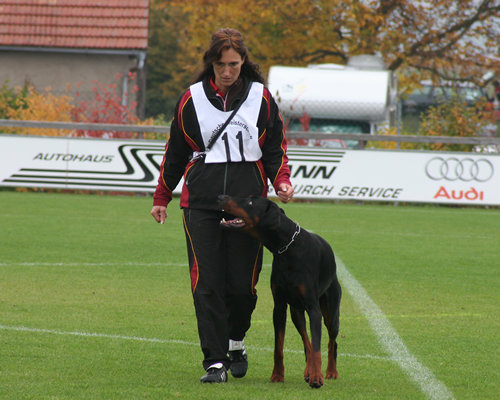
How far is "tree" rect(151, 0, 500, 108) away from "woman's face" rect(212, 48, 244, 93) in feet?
84.4

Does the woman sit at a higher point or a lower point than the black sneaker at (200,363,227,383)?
higher

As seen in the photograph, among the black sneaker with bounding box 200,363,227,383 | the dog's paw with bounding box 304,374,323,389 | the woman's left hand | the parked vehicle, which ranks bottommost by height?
the parked vehicle

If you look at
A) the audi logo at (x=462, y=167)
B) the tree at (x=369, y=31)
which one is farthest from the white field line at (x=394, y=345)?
the tree at (x=369, y=31)

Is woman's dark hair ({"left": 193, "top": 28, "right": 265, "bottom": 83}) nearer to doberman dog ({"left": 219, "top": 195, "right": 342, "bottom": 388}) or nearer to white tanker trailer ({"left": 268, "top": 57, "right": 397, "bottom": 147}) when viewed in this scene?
doberman dog ({"left": 219, "top": 195, "right": 342, "bottom": 388})

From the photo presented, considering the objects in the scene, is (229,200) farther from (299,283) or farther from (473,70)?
(473,70)

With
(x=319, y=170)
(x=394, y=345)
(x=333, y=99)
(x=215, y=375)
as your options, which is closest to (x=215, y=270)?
(x=215, y=375)

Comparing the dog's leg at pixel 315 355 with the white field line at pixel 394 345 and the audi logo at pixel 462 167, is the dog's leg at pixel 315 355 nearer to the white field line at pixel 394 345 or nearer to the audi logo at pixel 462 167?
the white field line at pixel 394 345

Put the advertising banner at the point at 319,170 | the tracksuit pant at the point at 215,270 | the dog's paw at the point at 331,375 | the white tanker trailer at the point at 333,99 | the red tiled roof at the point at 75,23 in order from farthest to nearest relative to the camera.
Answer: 1. the red tiled roof at the point at 75,23
2. the white tanker trailer at the point at 333,99
3. the advertising banner at the point at 319,170
4. the dog's paw at the point at 331,375
5. the tracksuit pant at the point at 215,270

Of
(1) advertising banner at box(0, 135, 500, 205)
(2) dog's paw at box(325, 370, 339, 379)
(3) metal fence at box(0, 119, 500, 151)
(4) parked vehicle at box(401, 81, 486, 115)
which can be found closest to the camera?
(2) dog's paw at box(325, 370, 339, 379)

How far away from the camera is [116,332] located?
6523mm

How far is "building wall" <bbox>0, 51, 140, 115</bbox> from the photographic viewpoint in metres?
28.3

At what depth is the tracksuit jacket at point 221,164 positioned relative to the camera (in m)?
5.17

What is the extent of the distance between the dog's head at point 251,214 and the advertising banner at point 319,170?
41.4 feet

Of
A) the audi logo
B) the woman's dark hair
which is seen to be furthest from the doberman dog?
the audi logo
